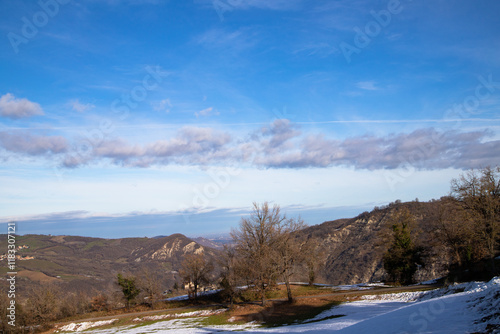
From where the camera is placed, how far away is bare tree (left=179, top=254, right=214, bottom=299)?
4659 cm

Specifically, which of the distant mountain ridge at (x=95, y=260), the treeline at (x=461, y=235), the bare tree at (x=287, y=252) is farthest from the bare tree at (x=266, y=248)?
the distant mountain ridge at (x=95, y=260)

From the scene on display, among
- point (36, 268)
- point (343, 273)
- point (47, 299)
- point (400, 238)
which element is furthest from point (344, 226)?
point (36, 268)

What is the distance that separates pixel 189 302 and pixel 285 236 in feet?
66.5

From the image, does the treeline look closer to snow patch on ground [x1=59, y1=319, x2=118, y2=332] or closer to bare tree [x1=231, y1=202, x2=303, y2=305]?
bare tree [x1=231, y1=202, x2=303, y2=305]

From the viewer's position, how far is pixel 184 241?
567 ft

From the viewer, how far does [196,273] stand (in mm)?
46531

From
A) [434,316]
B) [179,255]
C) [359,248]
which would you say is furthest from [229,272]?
[179,255]

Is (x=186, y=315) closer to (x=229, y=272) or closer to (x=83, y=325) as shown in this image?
(x=229, y=272)

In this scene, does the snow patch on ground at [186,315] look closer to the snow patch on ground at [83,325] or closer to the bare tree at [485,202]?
the snow patch on ground at [83,325]

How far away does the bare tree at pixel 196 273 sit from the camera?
46594mm

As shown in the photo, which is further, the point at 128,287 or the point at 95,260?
the point at 95,260

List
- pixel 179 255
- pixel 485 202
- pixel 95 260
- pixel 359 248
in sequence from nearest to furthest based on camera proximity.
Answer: pixel 485 202 < pixel 359 248 < pixel 179 255 < pixel 95 260

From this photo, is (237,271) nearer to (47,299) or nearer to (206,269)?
(206,269)

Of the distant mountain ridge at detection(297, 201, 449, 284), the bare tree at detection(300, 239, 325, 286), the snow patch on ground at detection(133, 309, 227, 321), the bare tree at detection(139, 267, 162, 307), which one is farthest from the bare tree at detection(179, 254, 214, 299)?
the distant mountain ridge at detection(297, 201, 449, 284)
